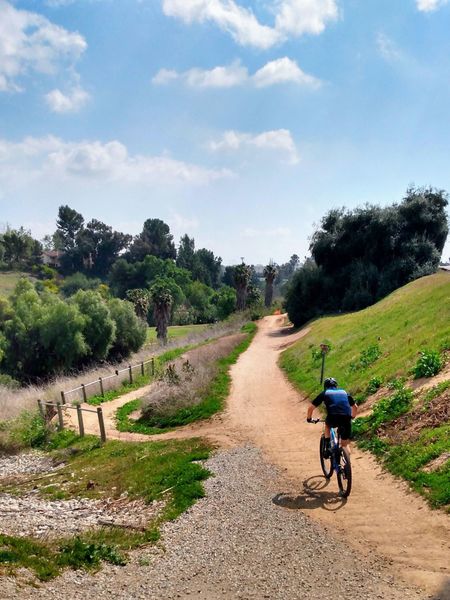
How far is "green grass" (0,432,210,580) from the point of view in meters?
6.70

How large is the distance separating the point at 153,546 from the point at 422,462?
16.4ft

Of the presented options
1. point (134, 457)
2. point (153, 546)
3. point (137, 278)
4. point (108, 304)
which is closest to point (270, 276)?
point (108, 304)

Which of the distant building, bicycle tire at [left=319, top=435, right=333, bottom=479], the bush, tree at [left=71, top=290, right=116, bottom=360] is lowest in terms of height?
bicycle tire at [left=319, top=435, right=333, bottom=479]

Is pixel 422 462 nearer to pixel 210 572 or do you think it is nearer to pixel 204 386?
pixel 210 572

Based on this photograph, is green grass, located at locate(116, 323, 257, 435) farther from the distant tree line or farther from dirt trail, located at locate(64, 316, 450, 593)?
the distant tree line

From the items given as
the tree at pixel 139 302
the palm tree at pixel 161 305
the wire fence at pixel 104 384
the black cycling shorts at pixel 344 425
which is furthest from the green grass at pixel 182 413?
the tree at pixel 139 302

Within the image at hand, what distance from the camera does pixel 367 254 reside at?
40.9m

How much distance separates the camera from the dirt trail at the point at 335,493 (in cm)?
631

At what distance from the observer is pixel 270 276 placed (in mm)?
68438

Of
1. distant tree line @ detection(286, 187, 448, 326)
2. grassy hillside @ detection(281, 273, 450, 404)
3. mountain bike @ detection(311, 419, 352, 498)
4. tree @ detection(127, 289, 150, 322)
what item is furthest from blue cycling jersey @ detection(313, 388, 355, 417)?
tree @ detection(127, 289, 150, 322)

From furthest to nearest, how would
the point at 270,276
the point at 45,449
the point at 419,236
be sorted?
the point at 270,276
the point at 419,236
the point at 45,449

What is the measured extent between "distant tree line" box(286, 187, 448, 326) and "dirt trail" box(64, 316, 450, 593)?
72.0ft

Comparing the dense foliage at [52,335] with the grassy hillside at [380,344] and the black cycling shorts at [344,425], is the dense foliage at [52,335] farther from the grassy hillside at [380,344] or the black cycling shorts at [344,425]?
the black cycling shorts at [344,425]

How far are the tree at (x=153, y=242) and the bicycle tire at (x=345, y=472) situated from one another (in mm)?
113461
